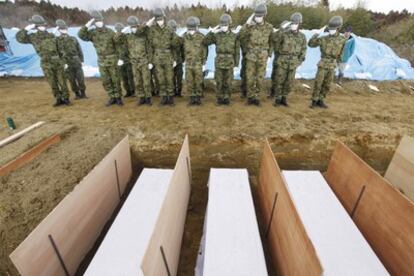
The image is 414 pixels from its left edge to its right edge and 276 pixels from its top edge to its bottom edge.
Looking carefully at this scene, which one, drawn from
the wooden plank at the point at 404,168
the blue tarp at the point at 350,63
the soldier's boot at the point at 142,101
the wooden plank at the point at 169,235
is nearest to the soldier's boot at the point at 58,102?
the soldier's boot at the point at 142,101

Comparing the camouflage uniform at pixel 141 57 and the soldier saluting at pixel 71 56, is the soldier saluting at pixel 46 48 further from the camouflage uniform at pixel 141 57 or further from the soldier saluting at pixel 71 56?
the camouflage uniform at pixel 141 57

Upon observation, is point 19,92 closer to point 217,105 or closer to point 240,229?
point 217,105

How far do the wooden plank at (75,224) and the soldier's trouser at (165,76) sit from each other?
225 centimetres

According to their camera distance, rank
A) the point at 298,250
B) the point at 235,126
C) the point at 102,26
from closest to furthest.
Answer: the point at 298,250
the point at 235,126
the point at 102,26

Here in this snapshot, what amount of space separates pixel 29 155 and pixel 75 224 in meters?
1.72

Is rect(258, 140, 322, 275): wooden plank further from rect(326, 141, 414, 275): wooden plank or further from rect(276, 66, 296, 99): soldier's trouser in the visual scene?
rect(276, 66, 296, 99): soldier's trouser

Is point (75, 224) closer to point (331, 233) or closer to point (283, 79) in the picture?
point (331, 233)

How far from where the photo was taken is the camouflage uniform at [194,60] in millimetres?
4671

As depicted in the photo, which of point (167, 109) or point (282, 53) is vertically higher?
point (282, 53)

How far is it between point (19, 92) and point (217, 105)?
6336 mm

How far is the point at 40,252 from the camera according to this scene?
5.80ft

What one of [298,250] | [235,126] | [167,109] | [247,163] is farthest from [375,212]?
[167,109]

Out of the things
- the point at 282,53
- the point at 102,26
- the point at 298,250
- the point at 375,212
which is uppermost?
the point at 102,26

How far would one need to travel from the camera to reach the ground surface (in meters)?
2.59
